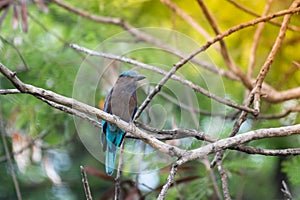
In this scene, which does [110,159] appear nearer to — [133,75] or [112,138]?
[112,138]

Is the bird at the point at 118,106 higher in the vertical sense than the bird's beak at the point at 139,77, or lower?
lower

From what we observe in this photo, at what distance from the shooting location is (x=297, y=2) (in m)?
2.21

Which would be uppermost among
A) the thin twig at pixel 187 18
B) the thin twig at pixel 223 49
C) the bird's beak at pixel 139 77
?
the thin twig at pixel 187 18

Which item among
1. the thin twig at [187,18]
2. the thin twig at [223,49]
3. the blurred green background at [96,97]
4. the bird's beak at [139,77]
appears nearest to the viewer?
the bird's beak at [139,77]

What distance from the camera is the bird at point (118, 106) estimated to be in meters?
2.00

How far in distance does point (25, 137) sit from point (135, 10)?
87 centimetres

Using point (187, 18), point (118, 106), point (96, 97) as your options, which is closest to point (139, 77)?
point (118, 106)

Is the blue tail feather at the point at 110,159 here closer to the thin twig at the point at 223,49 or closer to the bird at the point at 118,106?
the bird at the point at 118,106

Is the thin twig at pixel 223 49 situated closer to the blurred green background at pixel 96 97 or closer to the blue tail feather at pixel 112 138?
the blurred green background at pixel 96 97

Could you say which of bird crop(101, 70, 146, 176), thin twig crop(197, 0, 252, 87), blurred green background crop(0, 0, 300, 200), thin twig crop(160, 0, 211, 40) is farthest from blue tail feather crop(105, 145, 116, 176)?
thin twig crop(160, 0, 211, 40)

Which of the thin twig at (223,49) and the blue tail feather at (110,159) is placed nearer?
the blue tail feather at (110,159)

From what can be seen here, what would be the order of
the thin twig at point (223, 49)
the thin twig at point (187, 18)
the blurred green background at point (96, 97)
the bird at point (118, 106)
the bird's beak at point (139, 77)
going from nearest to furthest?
the bird at point (118, 106)
the bird's beak at point (139, 77)
the thin twig at point (223, 49)
the blurred green background at point (96, 97)
the thin twig at point (187, 18)

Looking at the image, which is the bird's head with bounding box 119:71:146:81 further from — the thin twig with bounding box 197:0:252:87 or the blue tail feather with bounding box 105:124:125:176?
the thin twig with bounding box 197:0:252:87

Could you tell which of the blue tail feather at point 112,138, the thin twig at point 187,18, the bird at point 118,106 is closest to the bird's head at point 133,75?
the bird at point 118,106
